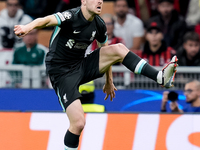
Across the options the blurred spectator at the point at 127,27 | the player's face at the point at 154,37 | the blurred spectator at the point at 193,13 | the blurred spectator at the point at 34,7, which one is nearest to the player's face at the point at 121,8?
the blurred spectator at the point at 127,27

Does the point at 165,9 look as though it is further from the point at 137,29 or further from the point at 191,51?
the point at 191,51

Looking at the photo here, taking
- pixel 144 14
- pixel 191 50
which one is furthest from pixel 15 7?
pixel 191 50

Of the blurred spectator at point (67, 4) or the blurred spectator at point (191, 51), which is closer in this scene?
the blurred spectator at point (191, 51)

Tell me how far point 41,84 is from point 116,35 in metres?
2.12

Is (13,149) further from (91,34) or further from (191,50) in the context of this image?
(191,50)

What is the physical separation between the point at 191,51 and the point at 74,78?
4390 mm

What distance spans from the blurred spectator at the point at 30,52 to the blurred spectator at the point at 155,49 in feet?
7.09

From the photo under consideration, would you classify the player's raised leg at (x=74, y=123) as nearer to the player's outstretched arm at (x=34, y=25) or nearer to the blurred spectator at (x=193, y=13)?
the player's outstretched arm at (x=34, y=25)

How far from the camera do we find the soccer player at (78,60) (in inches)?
A: 216

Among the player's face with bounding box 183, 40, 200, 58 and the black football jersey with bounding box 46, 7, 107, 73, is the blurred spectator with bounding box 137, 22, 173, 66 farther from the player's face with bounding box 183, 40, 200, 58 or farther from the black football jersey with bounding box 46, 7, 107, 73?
the black football jersey with bounding box 46, 7, 107, 73

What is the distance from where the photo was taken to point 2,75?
9.47 metres

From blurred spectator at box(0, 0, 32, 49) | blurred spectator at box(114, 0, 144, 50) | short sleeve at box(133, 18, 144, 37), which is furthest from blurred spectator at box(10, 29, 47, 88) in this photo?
short sleeve at box(133, 18, 144, 37)

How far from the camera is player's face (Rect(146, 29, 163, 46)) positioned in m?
9.79

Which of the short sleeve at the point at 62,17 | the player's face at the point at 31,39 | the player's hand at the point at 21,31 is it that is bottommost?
the player's face at the point at 31,39
